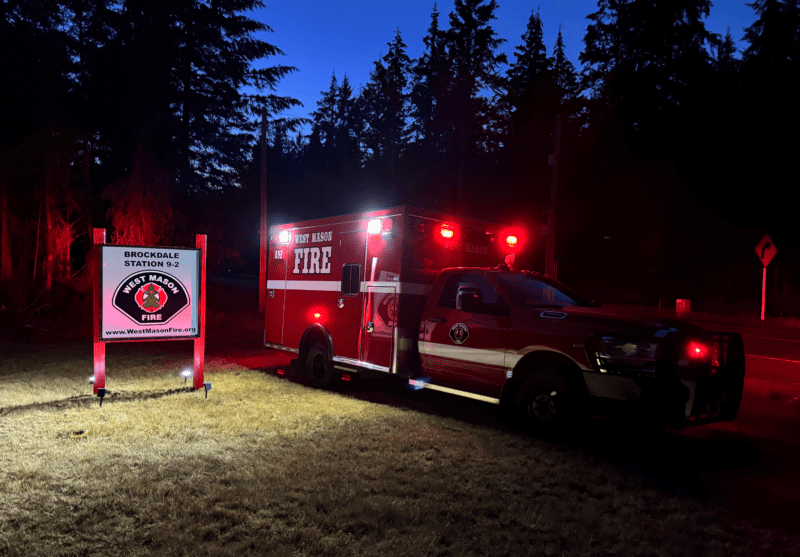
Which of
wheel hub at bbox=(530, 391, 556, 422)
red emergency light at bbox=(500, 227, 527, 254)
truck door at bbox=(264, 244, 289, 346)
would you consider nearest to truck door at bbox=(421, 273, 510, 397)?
wheel hub at bbox=(530, 391, 556, 422)

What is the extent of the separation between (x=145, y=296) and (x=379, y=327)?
3371mm

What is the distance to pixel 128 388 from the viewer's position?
8.41 metres

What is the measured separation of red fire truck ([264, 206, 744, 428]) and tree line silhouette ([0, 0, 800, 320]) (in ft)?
34.2

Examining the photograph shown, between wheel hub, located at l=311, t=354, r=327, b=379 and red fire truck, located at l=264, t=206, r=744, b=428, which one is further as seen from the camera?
wheel hub, located at l=311, t=354, r=327, b=379

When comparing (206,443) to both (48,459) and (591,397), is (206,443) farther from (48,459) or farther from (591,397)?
(591,397)

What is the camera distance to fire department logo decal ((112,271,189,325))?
26.0ft

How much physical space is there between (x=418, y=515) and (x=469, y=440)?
205cm

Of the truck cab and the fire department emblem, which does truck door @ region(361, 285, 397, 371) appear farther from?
the fire department emblem

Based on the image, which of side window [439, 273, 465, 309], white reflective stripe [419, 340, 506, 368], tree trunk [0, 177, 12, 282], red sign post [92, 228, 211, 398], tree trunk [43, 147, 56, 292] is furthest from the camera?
tree trunk [0, 177, 12, 282]

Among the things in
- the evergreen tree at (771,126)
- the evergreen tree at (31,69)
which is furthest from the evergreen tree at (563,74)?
the evergreen tree at (31,69)

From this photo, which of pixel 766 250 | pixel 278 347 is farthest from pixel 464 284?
pixel 766 250

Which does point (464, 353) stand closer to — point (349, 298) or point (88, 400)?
point (349, 298)

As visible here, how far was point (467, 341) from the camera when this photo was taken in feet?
22.6

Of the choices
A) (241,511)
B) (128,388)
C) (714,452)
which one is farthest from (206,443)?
(714,452)
